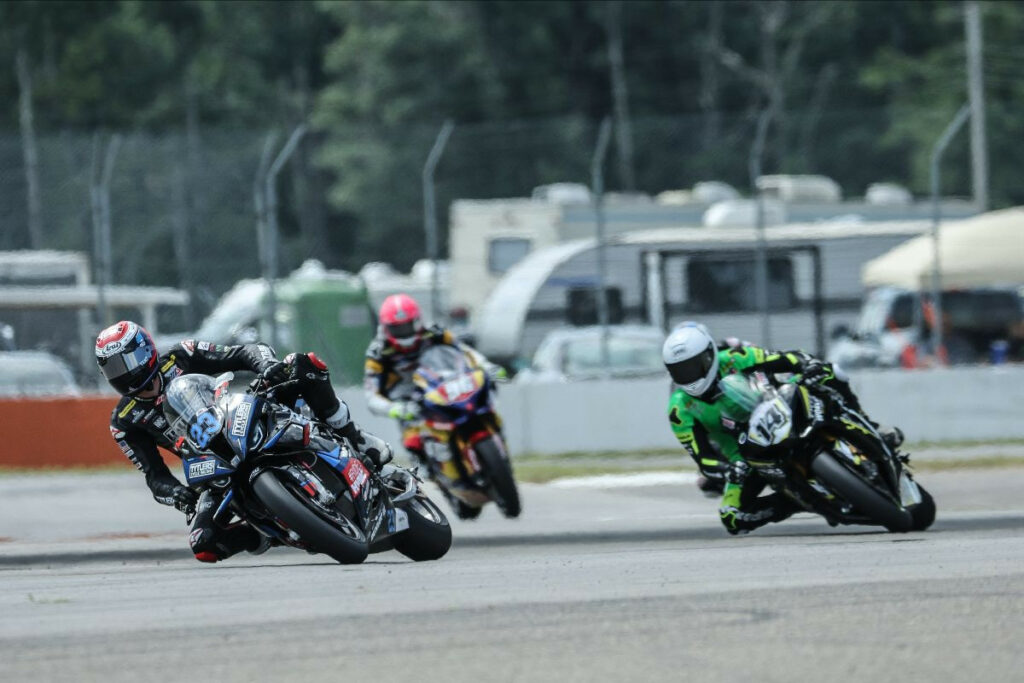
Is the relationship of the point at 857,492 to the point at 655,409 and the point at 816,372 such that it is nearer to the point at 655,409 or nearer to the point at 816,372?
the point at 816,372

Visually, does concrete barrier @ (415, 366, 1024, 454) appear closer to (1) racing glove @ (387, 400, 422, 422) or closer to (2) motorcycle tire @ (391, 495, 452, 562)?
(1) racing glove @ (387, 400, 422, 422)

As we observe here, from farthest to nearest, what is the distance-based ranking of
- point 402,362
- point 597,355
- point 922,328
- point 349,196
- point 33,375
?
point 349,196
point 922,328
point 597,355
point 33,375
point 402,362

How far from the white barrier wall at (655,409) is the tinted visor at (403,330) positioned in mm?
5389

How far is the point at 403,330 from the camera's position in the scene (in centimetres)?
1406

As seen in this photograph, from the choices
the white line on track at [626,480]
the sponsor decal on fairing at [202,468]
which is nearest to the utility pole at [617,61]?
the white line on track at [626,480]

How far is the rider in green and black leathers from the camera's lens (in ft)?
37.6

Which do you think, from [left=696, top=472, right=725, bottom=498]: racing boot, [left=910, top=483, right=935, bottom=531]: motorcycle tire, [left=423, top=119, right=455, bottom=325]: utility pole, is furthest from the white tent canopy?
[left=910, top=483, right=935, bottom=531]: motorcycle tire

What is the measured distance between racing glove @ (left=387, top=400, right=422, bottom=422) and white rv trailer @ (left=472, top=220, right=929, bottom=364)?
960 cm

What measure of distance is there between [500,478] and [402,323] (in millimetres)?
1369

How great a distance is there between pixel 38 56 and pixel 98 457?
33.1 metres

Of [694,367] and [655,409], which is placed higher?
[694,367]

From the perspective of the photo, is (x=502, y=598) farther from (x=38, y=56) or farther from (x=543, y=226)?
(x=38, y=56)

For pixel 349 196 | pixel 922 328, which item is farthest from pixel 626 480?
pixel 349 196

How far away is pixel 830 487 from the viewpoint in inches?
432
